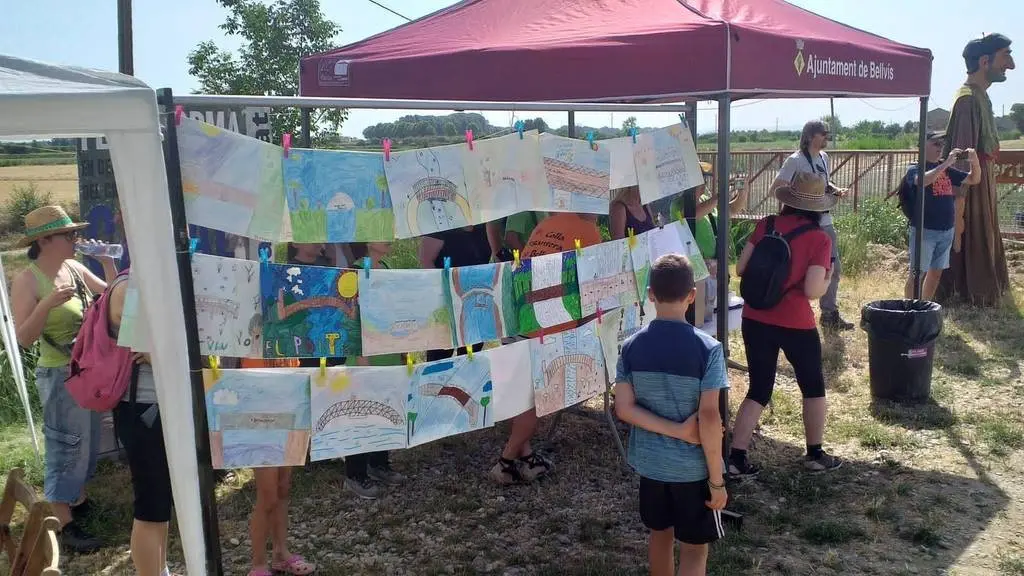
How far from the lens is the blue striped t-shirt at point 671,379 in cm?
288

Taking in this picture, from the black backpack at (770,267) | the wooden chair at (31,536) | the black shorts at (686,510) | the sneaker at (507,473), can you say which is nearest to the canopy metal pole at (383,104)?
the black backpack at (770,267)

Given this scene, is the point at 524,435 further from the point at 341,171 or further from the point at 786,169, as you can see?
the point at 786,169

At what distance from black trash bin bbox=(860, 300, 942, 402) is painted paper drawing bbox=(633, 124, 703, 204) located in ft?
7.38

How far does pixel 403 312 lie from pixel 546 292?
794mm

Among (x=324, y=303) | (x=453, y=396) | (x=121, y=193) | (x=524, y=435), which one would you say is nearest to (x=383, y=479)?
(x=524, y=435)

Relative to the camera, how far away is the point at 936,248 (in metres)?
7.54

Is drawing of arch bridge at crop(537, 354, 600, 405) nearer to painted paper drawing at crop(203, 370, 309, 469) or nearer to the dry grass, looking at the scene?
painted paper drawing at crop(203, 370, 309, 469)

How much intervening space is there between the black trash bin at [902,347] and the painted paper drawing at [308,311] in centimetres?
411

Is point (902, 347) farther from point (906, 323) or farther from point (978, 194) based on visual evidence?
point (978, 194)

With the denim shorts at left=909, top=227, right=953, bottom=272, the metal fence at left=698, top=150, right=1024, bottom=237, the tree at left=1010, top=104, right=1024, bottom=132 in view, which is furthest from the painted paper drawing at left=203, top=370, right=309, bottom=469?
the tree at left=1010, top=104, right=1024, bottom=132

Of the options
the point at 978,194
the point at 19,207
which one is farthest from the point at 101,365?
→ the point at 19,207

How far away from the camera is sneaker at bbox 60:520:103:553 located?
13.3 feet

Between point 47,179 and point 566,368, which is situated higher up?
point 47,179

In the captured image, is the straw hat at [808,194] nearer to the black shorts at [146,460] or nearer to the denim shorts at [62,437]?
the black shorts at [146,460]
